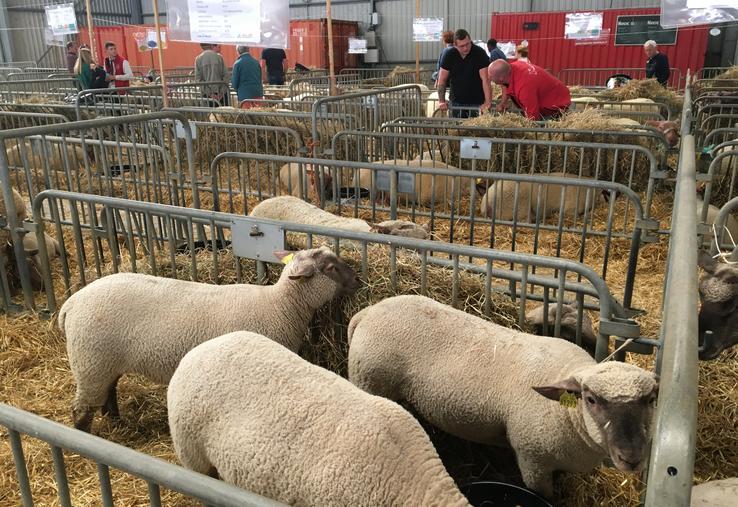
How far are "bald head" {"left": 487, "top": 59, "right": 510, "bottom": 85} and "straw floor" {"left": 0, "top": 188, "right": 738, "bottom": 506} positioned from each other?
441 cm

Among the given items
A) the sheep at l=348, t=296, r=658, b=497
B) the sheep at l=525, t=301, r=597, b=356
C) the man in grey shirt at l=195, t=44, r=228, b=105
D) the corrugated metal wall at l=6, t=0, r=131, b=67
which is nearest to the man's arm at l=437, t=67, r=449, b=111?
the man in grey shirt at l=195, t=44, r=228, b=105

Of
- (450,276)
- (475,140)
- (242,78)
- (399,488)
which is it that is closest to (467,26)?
(242,78)

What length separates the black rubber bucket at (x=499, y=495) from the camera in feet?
8.22

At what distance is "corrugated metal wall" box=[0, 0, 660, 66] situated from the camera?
23.2m

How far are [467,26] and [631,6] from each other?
613 cm

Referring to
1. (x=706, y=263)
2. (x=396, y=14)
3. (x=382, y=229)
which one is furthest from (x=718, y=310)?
(x=396, y=14)

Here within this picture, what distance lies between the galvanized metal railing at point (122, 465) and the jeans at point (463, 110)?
315 inches

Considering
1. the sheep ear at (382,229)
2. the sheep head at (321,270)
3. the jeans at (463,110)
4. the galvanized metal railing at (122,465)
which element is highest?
the jeans at (463,110)

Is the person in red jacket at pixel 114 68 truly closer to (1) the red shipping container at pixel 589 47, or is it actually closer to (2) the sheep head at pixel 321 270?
(2) the sheep head at pixel 321 270

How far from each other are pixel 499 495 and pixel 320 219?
2731 mm

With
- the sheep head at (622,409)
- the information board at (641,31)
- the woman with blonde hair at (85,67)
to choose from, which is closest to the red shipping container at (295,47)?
the woman with blonde hair at (85,67)

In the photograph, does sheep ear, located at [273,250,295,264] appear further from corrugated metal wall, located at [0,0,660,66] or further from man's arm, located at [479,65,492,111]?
corrugated metal wall, located at [0,0,660,66]

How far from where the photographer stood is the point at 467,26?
2433cm

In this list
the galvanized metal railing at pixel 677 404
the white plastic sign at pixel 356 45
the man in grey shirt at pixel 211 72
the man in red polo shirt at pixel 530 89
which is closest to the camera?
the galvanized metal railing at pixel 677 404
